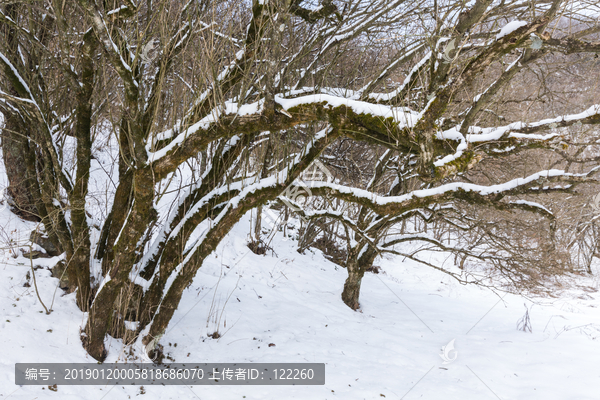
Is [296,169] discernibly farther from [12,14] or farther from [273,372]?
[12,14]

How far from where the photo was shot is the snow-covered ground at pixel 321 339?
325 centimetres

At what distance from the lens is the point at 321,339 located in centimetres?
454

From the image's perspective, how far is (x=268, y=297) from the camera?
18.3ft

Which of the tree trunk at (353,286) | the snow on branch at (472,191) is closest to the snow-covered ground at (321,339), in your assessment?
the tree trunk at (353,286)

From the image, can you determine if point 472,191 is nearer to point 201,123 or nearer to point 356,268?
point 201,123

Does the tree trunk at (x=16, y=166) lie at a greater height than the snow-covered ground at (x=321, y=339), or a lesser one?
greater

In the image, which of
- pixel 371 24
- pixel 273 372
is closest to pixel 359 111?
pixel 371 24

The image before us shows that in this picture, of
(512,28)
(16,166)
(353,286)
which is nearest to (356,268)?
(353,286)

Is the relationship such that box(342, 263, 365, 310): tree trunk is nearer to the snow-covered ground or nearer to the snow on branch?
the snow-covered ground

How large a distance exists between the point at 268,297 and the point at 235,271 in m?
1.03

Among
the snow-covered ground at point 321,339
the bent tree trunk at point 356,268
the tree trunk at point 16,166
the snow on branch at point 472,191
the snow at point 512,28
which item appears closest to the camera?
the snow at point 512,28

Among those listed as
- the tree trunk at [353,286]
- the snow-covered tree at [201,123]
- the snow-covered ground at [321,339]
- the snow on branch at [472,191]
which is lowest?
the snow-covered ground at [321,339]

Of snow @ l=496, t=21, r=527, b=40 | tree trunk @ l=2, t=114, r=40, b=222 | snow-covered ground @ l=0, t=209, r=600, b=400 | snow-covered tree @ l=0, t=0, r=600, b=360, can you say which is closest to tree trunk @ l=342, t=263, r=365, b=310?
snow-covered ground @ l=0, t=209, r=600, b=400

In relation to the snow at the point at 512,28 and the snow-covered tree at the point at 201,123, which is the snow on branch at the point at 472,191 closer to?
the snow-covered tree at the point at 201,123
